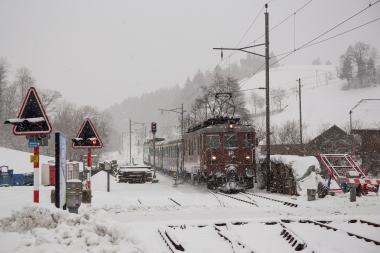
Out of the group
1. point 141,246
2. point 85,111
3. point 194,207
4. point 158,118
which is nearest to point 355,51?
point 85,111

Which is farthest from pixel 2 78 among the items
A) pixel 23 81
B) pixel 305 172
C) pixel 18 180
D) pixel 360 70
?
pixel 360 70

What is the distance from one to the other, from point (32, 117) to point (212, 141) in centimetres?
1174

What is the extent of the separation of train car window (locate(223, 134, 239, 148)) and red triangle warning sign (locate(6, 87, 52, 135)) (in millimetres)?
11925

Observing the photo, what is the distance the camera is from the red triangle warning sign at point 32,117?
321 inches

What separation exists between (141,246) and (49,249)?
1290mm

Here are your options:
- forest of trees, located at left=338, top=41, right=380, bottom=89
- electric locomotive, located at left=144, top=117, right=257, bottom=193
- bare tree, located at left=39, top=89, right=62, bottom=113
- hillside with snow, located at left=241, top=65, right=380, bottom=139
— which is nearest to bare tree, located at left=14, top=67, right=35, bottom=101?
bare tree, located at left=39, top=89, right=62, bottom=113

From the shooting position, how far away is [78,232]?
21.3 feet

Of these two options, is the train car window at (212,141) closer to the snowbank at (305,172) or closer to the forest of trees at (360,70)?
the snowbank at (305,172)

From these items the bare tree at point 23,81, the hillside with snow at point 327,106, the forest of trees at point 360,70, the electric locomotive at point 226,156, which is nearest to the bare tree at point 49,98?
the bare tree at point 23,81

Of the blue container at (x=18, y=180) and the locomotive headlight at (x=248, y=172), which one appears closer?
the locomotive headlight at (x=248, y=172)

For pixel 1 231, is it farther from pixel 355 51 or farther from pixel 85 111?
pixel 355 51

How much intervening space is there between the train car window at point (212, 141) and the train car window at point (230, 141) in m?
0.36

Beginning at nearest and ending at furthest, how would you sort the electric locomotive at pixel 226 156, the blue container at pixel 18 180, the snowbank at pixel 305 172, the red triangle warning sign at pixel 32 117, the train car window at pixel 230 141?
1. the red triangle warning sign at pixel 32 117
2. the snowbank at pixel 305 172
3. the electric locomotive at pixel 226 156
4. the train car window at pixel 230 141
5. the blue container at pixel 18 180

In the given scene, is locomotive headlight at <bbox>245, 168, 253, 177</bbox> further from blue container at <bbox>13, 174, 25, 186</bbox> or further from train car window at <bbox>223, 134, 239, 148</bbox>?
blue container at <bbox>13, 174, 25, 186</bbox>
